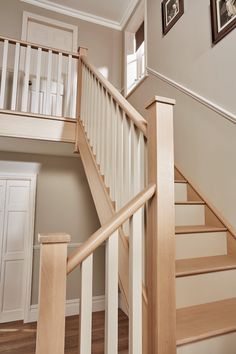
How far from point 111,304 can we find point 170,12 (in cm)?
316

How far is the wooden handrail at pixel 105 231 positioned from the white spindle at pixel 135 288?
0.17ft

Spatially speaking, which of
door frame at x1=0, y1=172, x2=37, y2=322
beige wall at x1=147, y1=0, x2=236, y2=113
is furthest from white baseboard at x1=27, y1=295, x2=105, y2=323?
beige wall at x1=147, y1=0, x2=236, y2=113

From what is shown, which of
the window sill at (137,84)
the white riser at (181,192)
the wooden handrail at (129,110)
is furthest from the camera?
the window sill at (137,84)

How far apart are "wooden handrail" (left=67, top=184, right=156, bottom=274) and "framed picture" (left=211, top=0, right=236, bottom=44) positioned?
1653 mm

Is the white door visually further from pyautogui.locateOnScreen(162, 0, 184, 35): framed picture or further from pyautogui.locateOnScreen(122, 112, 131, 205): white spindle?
pyautogui.locateOnScreen(162, 0, 184, 35): framed picture

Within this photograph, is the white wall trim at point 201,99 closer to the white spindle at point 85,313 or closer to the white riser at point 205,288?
the white riser at point 205,288

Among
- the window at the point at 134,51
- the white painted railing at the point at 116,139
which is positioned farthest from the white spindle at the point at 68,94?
the window at the point at 134,51

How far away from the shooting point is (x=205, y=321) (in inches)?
51.7

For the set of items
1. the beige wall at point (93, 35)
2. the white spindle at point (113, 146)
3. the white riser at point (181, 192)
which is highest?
the beige wall at point (93, 35)

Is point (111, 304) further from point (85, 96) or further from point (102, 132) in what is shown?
point (85, 96)

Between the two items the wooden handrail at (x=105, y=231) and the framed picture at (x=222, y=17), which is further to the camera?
the framed picture at (x=222, y=17)

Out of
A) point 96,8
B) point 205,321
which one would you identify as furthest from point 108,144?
point 96,8

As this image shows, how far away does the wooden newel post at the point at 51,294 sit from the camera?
902 mm

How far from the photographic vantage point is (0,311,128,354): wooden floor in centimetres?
242
